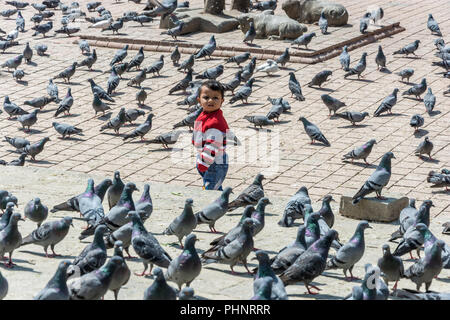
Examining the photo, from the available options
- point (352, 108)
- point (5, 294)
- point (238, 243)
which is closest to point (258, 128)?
point (352, 108)

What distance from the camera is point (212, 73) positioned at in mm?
17609

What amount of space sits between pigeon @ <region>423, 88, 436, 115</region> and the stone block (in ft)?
17.8

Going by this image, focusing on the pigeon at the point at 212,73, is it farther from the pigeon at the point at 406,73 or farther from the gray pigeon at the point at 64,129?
the gray pigeon at the point at 64,129

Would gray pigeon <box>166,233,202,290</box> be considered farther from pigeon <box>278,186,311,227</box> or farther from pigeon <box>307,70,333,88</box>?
pigeon <box>307,70,333,88</box>

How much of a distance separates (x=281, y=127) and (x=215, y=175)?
5.01 m

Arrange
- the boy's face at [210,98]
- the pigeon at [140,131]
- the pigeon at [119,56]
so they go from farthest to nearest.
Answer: the pigeon at [119,56] → the pigeon at [140,131] → the boy's face at [210,98]

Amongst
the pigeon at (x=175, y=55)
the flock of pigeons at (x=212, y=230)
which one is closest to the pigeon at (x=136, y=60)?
the pigeon at (x=175, y=55)

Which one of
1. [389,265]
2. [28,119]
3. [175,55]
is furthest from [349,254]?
[175,55]

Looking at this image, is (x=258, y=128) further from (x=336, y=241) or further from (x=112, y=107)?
(x=336, y=241)

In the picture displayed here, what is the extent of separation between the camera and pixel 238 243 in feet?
25.0

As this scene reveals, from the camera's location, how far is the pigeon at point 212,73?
57.7 ft

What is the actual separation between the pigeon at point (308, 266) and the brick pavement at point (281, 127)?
352cm

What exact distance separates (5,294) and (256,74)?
12.7 meters
